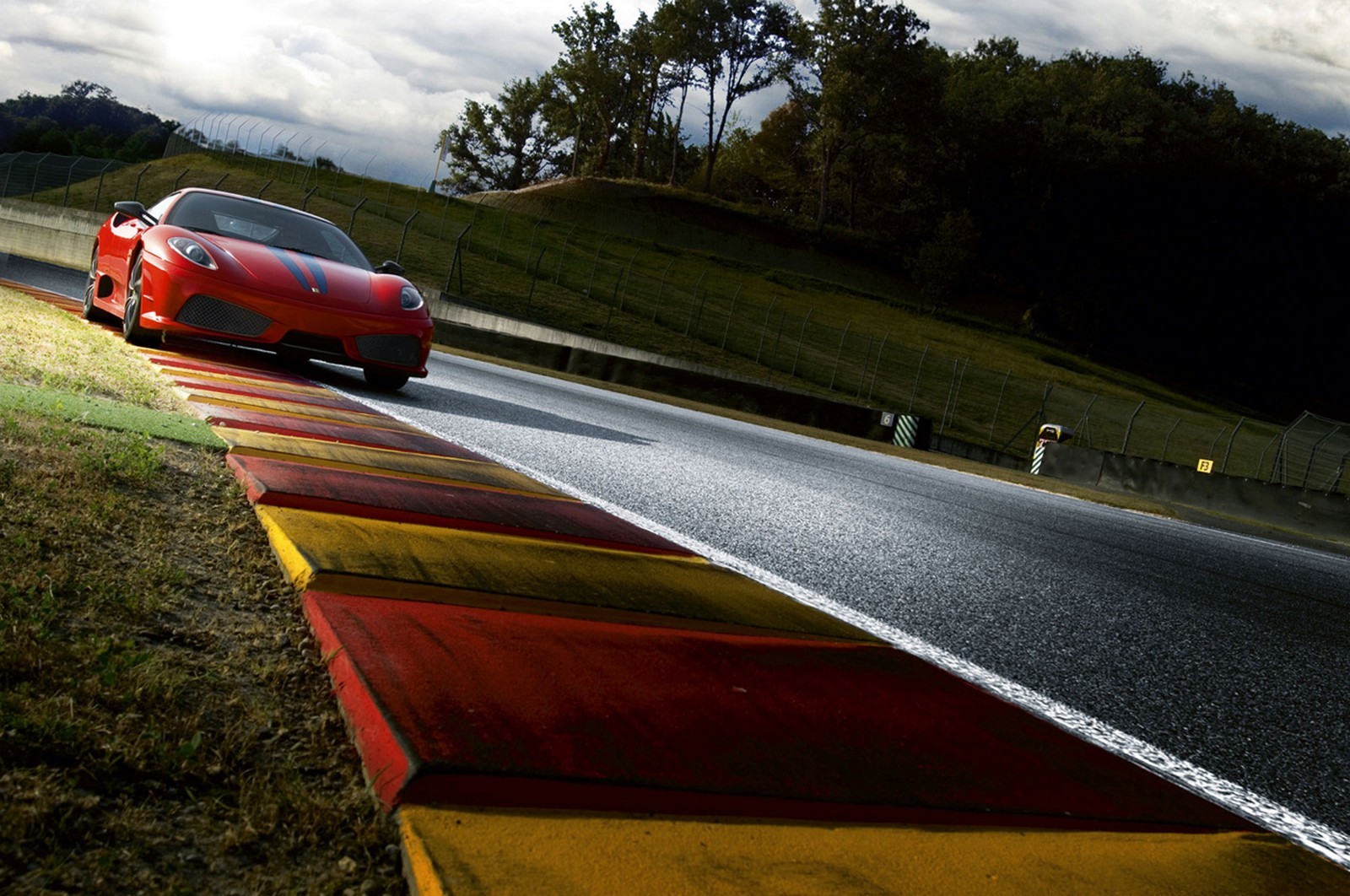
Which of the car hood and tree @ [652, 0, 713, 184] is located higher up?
tree @ [652, 0, 713, 184]

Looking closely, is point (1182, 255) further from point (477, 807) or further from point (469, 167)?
point (477, 807)

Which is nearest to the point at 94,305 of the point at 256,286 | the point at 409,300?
the point at 256,286

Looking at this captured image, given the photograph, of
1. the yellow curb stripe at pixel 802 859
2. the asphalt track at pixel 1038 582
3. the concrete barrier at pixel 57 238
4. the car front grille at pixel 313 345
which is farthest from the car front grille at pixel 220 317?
the concrete barrier at pixel 57 238

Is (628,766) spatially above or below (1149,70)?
below

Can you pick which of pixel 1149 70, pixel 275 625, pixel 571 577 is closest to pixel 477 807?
pixel 275 625

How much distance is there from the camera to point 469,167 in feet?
336

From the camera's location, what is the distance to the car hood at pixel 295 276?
26.5 feet

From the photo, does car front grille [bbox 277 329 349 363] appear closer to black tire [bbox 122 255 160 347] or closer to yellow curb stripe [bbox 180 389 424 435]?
black tire [bbox 122 255 160 347]

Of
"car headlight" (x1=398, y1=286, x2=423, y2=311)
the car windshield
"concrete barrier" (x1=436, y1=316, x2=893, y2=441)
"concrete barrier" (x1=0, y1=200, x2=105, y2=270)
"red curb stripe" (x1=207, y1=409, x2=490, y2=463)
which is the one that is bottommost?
"concrete barrier" (x1=0, y1=200, x2=105, y2=270)

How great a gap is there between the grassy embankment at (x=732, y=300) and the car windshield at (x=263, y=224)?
813 inches

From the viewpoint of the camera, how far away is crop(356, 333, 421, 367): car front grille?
841 cm

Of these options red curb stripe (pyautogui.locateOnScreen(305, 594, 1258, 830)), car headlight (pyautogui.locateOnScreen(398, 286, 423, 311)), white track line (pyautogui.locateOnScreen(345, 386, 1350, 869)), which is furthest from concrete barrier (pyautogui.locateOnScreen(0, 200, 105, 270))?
red curb stripe (pyautogui.locateOnScreen(305, 594, 1258, 830))

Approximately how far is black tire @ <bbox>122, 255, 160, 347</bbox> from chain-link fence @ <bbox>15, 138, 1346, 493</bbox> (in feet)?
52.4

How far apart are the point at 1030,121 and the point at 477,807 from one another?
93803 mm
